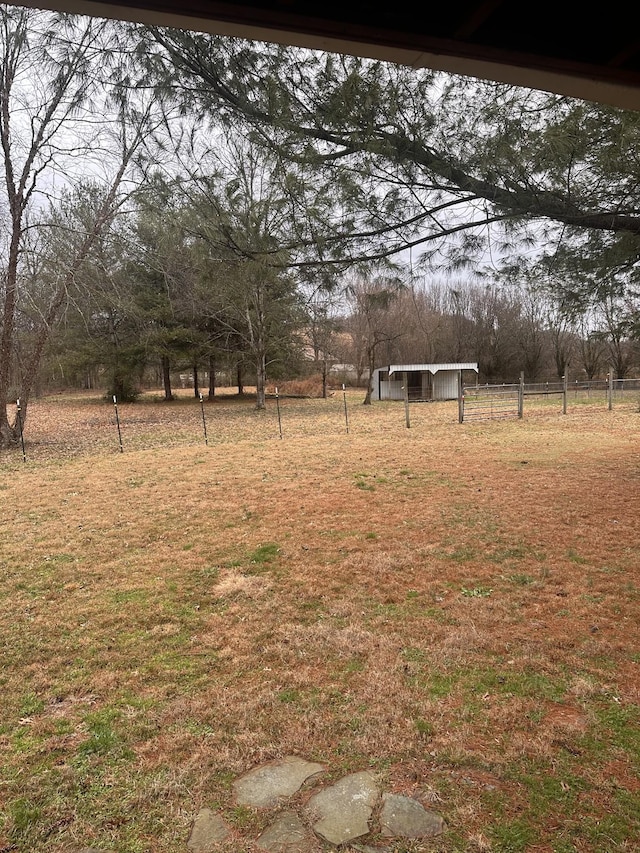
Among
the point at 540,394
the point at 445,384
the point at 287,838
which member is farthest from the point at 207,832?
the point at 445,384

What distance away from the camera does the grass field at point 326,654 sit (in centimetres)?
158

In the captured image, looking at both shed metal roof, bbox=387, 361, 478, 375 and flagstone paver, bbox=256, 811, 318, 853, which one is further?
shed metal roof, bbox=387, 361, 478, 375

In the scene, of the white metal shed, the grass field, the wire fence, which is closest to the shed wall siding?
the white metal shed

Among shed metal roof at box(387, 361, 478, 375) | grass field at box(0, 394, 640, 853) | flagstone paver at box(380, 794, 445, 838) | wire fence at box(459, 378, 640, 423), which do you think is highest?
shed metal roof at box(387, 361, 478, 375)

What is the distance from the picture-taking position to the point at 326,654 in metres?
2.51

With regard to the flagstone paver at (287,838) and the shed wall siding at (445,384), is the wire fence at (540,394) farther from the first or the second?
the flagstone paver at (287,838)

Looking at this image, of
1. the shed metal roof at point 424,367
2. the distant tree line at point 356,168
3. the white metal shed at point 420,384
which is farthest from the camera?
the white metal shed at point 420,384

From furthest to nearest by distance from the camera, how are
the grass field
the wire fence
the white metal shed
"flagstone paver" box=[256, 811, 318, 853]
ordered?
the white metal shed, the wire fence, the grass field, "flagstone paver" box=[256, 811, 318, 853]

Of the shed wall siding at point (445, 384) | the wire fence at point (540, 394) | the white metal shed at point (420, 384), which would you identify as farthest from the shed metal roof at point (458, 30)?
the shed wall siding at point (445, 384)

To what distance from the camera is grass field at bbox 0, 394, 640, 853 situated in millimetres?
1584

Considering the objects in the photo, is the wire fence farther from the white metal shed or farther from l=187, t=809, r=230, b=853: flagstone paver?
l=187, t=809, r=230, b=853: flagstone paver

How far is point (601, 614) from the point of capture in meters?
2.83

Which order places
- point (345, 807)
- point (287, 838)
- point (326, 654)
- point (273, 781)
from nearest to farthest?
point (287, 838) → point (345, 807) → point (273, 781) → point (326, 654)

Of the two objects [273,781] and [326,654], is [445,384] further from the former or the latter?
[273,781]
